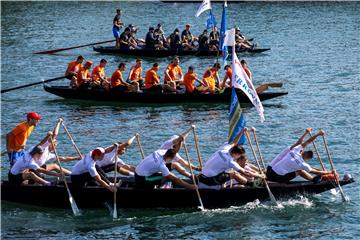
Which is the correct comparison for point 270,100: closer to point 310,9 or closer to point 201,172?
point 201,172

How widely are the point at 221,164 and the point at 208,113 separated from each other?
14.3 m

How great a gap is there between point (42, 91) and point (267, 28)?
106ft

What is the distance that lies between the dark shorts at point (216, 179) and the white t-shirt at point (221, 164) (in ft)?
0.37

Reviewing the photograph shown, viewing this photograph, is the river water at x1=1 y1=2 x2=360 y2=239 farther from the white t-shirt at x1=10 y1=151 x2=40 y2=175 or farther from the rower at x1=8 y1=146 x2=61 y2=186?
the white t-shirt at x1=10 y1=151 x2=40 y2=175

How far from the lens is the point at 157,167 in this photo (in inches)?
1025

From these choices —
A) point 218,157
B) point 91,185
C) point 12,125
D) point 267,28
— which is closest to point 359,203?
point 218,157

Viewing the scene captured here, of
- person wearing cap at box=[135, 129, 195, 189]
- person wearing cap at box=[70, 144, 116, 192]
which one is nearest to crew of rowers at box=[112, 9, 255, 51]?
person wearing cap at box=[135, 129, 195, 189]

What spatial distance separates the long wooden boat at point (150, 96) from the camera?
41.4 metres

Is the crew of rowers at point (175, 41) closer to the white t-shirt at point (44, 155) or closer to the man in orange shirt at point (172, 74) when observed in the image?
the man in orange shirt at point (172, 74)

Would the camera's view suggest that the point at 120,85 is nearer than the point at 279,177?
No

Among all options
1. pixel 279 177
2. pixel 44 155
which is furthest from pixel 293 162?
pixel 44 155

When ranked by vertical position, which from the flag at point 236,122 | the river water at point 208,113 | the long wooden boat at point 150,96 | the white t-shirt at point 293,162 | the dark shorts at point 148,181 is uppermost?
the flag at point 236,122

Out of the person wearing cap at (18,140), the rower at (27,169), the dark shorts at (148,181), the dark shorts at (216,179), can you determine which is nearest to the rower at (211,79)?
the dark shorts at (216,179)

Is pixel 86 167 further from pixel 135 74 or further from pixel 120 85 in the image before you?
pixel 135 74
